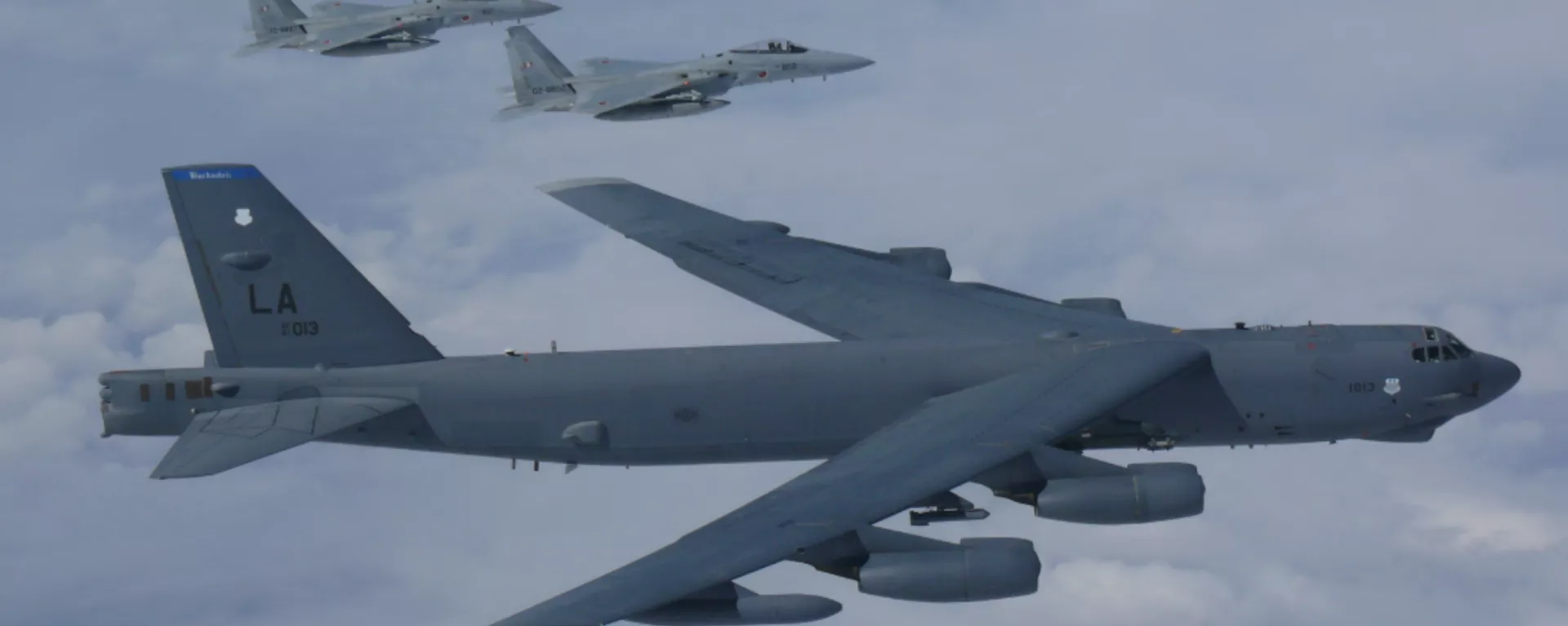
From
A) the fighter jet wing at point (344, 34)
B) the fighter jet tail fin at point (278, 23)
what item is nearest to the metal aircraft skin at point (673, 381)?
the fighter jet wing at point (344, 34)

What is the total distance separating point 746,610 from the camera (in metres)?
31.1

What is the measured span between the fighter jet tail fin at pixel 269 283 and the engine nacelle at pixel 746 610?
13021 mm

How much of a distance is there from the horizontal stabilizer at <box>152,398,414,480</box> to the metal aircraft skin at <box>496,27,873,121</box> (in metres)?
32.5

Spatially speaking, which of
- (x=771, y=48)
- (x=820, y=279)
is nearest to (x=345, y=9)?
(x=771, y=48)

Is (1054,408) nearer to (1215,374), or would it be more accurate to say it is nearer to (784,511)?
(1215,374)

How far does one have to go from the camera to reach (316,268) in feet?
136

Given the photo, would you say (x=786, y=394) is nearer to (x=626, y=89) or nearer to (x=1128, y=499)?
(x=1128, y=499)

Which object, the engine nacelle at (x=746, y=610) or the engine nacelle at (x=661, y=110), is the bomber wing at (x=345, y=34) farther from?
the engine nacelle at (x=746, y=610)

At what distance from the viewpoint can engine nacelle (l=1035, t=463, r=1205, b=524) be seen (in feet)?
118

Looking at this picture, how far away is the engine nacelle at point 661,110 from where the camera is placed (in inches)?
2837

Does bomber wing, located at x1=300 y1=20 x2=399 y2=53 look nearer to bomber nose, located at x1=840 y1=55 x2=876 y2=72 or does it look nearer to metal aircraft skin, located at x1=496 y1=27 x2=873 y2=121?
metal aircraft skin, located at x1=496 y1=27 x2=873 y2=121

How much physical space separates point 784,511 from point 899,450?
427 centimetres

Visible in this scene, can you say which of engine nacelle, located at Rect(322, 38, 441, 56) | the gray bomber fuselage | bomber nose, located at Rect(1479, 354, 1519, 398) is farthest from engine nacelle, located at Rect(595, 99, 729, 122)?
bomber nose, located at Rect(1479, 354, 1519, 398)

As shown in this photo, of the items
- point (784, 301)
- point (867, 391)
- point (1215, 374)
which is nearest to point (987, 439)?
point (867, 391)
